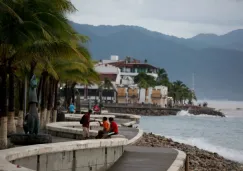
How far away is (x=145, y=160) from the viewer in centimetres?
1834

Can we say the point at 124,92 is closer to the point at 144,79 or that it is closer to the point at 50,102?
the point at 144,79

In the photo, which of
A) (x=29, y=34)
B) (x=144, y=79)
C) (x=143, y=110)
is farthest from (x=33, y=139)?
(x=144, y=79)

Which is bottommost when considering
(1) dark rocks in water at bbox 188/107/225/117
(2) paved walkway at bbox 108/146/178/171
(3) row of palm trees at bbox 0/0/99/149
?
(2) paved walkway at bbox 108/146/178/171

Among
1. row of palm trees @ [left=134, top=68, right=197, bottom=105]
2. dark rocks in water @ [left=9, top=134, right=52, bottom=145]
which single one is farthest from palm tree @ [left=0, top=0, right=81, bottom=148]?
row of palm trees @ [left=134, top=68, right=197, bottom=105]

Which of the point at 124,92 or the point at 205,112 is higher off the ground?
the point at 124,92

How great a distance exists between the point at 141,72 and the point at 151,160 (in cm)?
14546

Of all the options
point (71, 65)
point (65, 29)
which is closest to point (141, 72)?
point (71, 65)

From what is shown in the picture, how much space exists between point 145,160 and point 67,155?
11.5 ft

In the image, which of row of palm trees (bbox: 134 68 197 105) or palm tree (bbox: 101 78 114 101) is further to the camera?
row of palm trees (bbox: 134 68 197 105)

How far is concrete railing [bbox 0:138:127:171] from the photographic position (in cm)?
1345

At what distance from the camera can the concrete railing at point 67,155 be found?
13.4 metres

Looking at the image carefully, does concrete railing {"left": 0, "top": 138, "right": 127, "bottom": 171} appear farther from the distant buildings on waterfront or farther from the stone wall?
the distant buildings on waterfront

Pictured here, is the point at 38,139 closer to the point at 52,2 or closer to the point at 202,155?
the point at 52,2

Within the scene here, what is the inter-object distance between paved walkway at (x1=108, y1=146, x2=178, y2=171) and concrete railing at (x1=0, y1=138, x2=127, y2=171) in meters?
0.41
